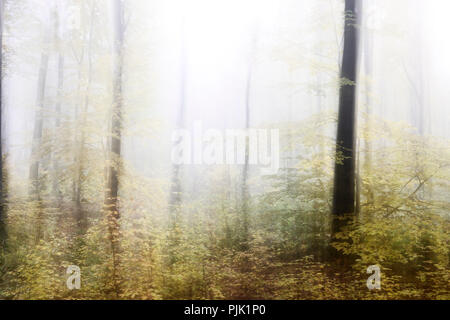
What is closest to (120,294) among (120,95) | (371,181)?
(120,95)

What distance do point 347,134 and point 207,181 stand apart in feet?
21.3

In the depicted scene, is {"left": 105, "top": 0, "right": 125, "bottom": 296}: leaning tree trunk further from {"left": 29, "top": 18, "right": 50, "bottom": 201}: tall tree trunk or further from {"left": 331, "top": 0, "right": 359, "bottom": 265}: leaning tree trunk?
{"left": 331, "top": 0, "right": 359, "bottom": 265}: leaning tree trunk

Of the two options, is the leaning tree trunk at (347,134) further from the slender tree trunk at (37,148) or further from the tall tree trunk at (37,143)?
the slender tree trunk at (37,148)

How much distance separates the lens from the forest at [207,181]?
5.75 m

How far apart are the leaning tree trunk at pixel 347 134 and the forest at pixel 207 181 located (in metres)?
0.03

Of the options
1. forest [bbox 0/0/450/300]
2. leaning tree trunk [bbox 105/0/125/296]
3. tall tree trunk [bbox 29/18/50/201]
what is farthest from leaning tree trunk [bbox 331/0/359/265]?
tall tree trunk [bbox 29/18/50/201]

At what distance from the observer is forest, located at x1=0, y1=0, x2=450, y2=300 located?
18.9 ft

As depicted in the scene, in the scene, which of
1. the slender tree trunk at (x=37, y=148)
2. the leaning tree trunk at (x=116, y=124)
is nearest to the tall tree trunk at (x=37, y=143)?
the slender tree trunk at (x=37, y=148)

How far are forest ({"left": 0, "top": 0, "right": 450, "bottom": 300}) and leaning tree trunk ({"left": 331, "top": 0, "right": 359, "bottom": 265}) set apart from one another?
34mm

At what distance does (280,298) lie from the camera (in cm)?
530

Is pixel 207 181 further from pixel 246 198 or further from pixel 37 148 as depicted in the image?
pixel 37 148
